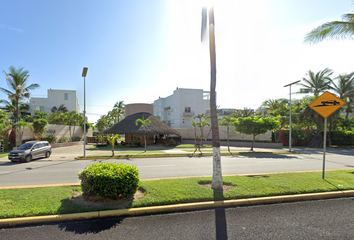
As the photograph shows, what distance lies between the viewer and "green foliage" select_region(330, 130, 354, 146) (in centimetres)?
→ 3142

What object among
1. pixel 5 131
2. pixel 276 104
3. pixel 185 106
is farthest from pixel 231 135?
pixel 5 131

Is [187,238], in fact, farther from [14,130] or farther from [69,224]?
[14,130]

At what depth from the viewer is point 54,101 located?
57.5m

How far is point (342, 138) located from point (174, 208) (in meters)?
37.0

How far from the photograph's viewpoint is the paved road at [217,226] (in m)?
3.96

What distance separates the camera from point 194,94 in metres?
55.6

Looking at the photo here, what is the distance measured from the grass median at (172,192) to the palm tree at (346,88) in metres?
32.3

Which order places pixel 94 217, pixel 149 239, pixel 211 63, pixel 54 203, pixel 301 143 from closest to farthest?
pixel 149 239, pixel 94 217, pixel 54 203, pixel 211 63, pixel 301 143

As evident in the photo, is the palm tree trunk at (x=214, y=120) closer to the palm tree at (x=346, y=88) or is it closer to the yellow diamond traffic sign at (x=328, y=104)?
the yellow diamond traffic sign at (x=328, y=104)

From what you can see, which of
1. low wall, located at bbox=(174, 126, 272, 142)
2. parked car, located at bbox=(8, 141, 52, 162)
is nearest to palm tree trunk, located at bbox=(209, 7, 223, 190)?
parked car, located at bbox=(8, 141, 52, 162)

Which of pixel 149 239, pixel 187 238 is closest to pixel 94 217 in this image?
pixel 149 239

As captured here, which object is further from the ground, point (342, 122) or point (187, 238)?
point (342, 122)

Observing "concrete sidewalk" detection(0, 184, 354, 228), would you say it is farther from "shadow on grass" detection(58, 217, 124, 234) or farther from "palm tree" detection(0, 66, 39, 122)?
"palm tree" detection(0, 66, 39, 122)

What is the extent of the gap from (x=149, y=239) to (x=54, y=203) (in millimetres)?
2946
